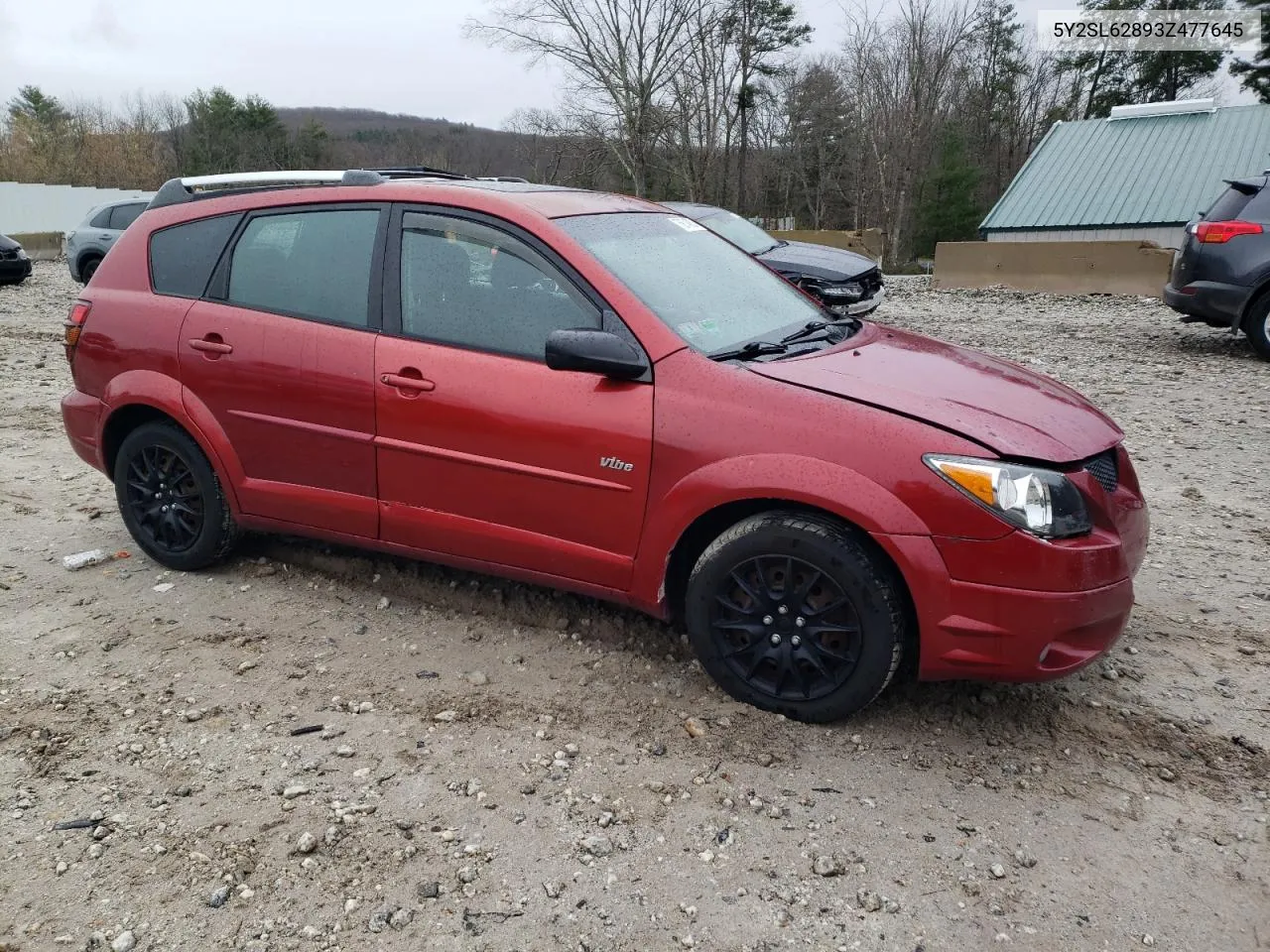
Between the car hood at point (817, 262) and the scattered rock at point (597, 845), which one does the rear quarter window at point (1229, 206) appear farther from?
the scattered rock at point (597, 845)

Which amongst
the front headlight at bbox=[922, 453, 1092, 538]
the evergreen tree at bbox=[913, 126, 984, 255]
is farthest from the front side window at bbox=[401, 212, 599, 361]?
the evergreen tree at bbox=[913, 126, 984, 255]

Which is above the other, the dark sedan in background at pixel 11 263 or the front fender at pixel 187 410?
the front fender at pixel 187 410

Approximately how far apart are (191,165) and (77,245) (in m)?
37.4

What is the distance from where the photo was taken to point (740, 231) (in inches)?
462

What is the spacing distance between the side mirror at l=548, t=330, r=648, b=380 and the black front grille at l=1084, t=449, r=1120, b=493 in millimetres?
1464

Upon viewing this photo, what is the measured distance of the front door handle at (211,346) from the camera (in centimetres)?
396

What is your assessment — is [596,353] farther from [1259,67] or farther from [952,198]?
[1259,67]

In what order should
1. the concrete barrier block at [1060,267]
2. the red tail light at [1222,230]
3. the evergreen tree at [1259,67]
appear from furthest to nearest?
the evergreen tree at [1259,67] < the concrete barrier block at [1060,267] < the red tail light at [1222,230]

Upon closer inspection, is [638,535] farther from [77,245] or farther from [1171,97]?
[1171,97]

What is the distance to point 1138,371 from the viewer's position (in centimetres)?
905

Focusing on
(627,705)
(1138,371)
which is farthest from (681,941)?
(1138,371)

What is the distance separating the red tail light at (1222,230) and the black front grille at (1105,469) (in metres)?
7.61

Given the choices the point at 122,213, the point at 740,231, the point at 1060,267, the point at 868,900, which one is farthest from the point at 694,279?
the point at 122,213

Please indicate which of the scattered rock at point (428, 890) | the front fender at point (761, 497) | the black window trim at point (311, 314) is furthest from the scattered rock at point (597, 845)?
the black window trim at point (311, 314)
